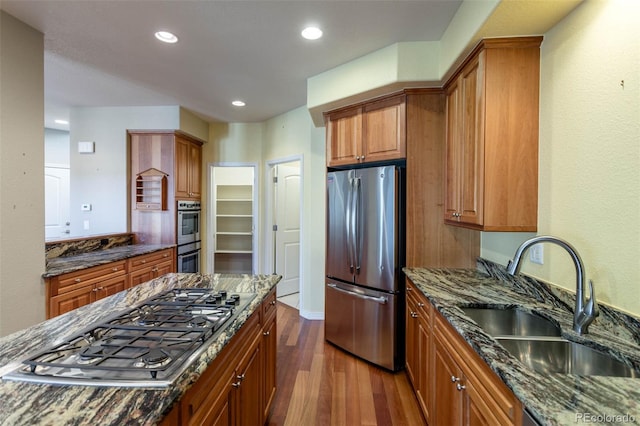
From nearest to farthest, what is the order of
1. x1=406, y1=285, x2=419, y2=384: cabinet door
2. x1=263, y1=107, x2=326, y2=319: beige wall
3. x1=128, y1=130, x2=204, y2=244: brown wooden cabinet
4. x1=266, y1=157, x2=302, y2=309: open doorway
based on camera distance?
1. x1=406, y1=285, x2=419, y2=384: cabinet door
2. x1=263, y1=107, x2=326, y2=319: beige wall
3. x1=128, y1=130, x2=204, y2=244: brown wooden cabinet
4. x1=266, y1=157, x2=302, y2=309: open doorway

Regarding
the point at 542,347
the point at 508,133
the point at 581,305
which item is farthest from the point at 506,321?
the point at 508,133

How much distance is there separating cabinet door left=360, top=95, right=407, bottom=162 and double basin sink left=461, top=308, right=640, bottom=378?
1.40m

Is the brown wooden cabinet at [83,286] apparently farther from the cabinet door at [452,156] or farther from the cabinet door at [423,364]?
the cabinet door at [452,156]

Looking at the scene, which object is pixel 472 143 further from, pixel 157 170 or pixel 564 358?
pixel 157 170

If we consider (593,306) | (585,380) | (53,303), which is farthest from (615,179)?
(53,303)

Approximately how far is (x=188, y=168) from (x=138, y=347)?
368 cm

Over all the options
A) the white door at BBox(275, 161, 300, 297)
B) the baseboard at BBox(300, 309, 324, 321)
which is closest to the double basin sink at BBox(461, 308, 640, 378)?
the baseboard at BBox(300, 309, 324, 321)

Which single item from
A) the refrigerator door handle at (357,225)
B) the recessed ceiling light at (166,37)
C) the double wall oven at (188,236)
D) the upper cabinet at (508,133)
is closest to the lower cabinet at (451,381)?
the refrigerator door handle at (357,225)

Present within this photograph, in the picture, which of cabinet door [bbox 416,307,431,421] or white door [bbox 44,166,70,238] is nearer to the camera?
cabinet door [bbox 416,307,431,421]

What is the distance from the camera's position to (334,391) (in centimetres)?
229

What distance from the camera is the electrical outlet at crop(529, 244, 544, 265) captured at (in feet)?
5.66

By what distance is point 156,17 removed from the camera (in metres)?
2.04

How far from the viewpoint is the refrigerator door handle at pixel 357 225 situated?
2697 millimetres

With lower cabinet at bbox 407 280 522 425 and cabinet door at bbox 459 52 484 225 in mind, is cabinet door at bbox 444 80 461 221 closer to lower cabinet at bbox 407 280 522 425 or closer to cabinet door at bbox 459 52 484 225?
cabinet door at bbox 459 52 484 225
